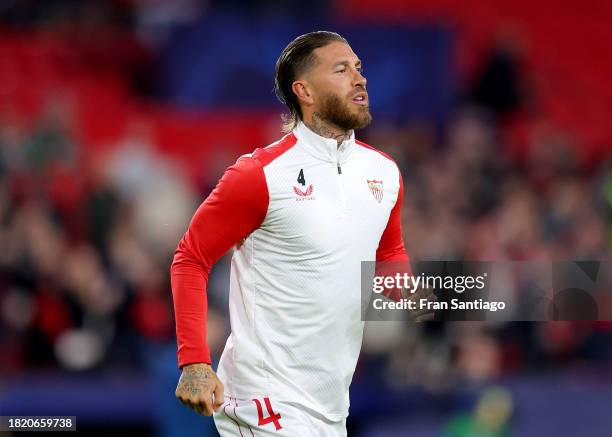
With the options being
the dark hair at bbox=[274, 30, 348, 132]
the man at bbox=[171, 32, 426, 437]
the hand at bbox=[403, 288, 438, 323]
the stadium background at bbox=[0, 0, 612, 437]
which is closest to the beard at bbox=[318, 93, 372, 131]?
the man at bbox=[171, 32, 426, 437]

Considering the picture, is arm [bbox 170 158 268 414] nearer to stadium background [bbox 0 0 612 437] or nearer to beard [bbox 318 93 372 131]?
beard [bbox 318 93 372 131]

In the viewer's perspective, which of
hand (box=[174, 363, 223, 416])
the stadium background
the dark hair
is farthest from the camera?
the stadium background

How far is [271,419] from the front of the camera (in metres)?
4.38

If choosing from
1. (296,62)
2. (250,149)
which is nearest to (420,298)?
(296,62)

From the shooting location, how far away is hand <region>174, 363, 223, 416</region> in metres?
4.09

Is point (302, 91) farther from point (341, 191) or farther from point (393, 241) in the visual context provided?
point (393, 241)

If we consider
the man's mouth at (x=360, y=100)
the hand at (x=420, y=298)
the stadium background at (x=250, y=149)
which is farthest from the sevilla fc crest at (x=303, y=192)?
the stadium background at (x=250, y=149)

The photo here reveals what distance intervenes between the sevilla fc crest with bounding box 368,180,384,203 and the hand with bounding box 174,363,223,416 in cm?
96

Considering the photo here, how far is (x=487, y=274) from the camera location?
8.49 meters

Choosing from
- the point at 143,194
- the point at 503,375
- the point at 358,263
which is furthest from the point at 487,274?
the point at 358,263

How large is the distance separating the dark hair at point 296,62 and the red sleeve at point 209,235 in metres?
0.43

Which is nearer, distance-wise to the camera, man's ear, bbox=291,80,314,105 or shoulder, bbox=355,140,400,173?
man's ear, bbox=291,80,314,105

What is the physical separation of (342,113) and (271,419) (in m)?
1.19

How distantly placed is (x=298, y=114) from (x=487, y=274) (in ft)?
13.4
